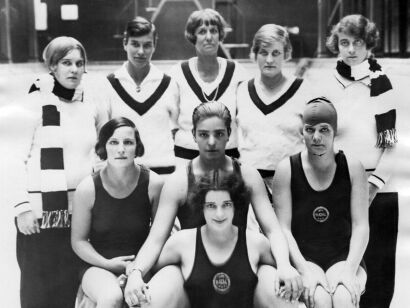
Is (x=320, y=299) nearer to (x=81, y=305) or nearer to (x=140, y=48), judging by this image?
(x=81, y=305)

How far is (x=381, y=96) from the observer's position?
1316 millimetres

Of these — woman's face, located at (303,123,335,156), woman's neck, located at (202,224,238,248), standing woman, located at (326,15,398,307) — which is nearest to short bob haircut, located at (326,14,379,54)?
standing woman, located at (326,15,398,307)

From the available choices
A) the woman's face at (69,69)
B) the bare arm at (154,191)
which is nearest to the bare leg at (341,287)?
the bare arm at (154,191)

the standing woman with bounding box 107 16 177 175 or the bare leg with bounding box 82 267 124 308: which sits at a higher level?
the standing woman with bounding box 107 16 177 175

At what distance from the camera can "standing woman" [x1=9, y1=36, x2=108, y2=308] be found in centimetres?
124

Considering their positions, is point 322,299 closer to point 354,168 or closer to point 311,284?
point 311,284

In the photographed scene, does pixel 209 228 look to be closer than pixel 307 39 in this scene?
Yes

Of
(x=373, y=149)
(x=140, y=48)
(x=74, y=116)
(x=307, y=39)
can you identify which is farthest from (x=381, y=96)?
(x=74, y=116)

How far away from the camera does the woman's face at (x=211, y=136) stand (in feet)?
3.83

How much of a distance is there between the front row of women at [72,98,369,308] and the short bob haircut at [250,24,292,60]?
0.49 feet

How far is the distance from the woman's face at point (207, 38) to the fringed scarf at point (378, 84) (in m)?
0.32

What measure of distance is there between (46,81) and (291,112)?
0.61m

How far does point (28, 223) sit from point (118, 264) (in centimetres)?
26

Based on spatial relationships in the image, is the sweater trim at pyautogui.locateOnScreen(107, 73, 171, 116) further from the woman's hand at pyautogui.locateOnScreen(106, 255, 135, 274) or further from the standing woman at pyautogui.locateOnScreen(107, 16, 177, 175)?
the woman's hand at pyautogui.locateOnScreen(106, 255, 135, 274)
